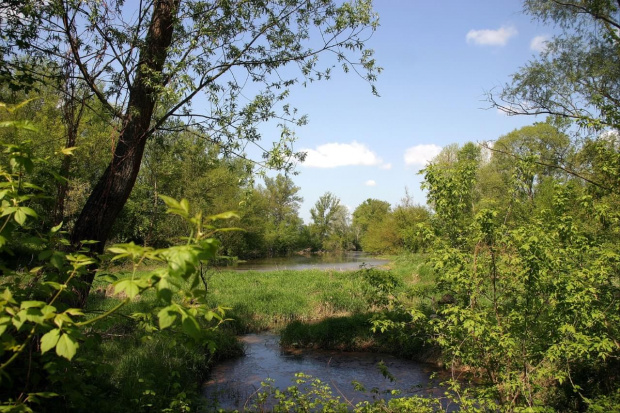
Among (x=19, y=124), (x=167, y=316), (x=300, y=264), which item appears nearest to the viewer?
(x=167, y=316)

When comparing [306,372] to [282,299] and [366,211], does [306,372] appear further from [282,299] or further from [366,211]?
[366,211]

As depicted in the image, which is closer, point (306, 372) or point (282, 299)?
point (306, 372)

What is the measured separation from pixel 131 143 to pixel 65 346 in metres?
3.73

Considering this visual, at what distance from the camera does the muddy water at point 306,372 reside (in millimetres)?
7594

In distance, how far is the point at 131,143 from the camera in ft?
15.7

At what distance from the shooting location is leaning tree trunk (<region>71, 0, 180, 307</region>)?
14.6 feet

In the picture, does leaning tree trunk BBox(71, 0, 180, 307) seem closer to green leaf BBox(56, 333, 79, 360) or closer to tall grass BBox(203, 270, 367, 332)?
green leaf BBox(56, 333, 79, 360)

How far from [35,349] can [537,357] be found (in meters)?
4.65

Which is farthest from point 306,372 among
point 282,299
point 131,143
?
point 131,143

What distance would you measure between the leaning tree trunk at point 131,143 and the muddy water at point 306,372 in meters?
4.02

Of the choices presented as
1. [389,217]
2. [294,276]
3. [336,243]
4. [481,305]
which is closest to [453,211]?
[481,305]

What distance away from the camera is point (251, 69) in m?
5.83

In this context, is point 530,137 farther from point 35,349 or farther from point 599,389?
point 35,349

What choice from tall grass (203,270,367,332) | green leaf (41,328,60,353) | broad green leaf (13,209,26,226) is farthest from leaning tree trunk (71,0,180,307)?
tall grass (203,270,367,332)
